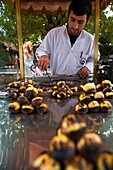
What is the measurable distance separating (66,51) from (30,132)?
1.45m

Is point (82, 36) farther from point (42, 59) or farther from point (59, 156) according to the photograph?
point (59, 156)

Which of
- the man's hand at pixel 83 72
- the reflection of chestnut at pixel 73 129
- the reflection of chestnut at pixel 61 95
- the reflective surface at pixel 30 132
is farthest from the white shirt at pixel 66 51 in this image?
the reflection of chestnut at pixel 73 129

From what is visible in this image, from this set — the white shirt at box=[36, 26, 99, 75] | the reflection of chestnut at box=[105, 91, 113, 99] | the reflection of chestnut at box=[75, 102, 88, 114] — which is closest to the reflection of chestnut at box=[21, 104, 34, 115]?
the reflection of chestnut at box=[75, 102, 88, 114]

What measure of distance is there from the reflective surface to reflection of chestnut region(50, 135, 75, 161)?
159 mm

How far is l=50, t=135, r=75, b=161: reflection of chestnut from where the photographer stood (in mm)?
352

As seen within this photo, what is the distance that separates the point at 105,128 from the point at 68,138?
0.48 m

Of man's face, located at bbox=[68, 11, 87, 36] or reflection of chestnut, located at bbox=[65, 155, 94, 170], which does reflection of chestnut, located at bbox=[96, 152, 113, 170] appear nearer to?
reflection of chestnut, located at bbox=[65, 155, 94, 170]

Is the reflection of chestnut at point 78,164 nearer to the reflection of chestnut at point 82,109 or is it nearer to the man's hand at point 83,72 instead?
the reflection of chestnut at point 82,109

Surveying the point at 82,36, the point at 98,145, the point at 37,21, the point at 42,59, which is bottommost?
the point at 98,145

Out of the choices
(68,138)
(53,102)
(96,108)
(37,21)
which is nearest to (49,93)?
(53,102)

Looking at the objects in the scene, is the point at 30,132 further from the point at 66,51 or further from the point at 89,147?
the point at 66,51

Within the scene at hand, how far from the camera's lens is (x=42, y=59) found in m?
1.79

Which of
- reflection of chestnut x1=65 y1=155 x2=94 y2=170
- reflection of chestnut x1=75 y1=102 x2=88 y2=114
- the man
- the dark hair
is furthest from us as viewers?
the man

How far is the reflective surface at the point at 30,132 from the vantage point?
62 centimetres
